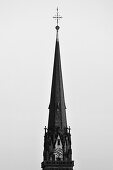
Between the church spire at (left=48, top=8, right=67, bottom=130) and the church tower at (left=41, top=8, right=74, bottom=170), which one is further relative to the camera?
the church spire at (left=48, top=8, right=67, bottom=130)

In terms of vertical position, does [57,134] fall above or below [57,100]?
below

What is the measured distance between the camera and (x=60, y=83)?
9225cm

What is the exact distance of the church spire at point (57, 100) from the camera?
297 ft

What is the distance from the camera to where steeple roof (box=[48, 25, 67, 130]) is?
9062cm

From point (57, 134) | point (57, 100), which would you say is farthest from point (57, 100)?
point (57, 134)

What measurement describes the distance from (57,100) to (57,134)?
449cm

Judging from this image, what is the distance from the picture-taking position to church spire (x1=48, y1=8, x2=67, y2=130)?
90.6 metres

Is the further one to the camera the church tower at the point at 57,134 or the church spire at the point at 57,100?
the church spire at the point at 57,100

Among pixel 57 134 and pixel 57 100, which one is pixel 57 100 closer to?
pixel 57 100

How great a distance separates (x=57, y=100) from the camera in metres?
91.4

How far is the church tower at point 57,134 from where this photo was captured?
89.1 metres

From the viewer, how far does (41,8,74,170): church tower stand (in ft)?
292

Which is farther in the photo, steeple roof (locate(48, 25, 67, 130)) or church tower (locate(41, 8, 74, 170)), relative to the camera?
steeple roof (locate(48, 25, 67, 130))

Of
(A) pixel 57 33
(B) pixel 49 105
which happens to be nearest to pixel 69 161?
(B) pixel 49 105
